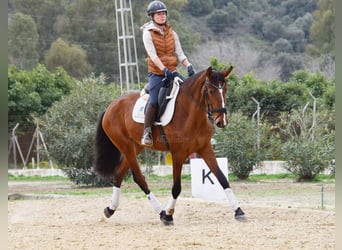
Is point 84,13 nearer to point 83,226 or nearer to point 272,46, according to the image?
point 272,46

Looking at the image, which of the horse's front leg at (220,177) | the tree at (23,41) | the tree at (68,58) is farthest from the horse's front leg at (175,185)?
the tree at (68,58)

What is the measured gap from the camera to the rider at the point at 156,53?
8.76 metres

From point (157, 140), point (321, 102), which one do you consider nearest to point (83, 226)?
point (157, 140)

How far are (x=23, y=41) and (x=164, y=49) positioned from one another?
106 feet

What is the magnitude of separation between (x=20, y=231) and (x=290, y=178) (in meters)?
11.6

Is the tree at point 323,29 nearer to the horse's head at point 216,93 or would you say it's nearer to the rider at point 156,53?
the rider at point 156,53

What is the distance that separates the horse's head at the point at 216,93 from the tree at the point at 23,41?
32191 millimetres

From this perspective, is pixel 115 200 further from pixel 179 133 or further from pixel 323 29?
pixel 323 29

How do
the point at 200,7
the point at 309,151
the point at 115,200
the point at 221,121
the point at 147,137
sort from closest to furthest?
the point at 221,121
the point at 147,137
the point at 115,200
the point at 309,151
the point at 200,7

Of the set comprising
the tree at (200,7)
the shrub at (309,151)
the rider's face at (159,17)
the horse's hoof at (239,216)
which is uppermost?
the tree at (200,7)

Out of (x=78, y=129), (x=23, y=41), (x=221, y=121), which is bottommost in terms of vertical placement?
(x=78, y=129)

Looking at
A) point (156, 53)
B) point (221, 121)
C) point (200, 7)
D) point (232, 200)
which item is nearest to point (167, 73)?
point (156, 53)

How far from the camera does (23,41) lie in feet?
131

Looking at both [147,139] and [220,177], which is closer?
[220,177]
